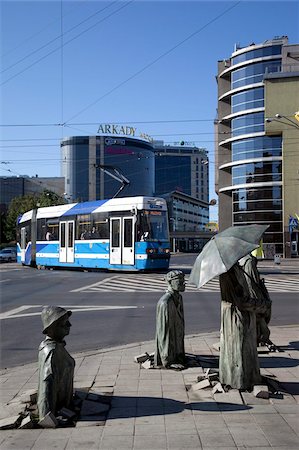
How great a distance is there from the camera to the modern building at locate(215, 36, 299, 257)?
5526cm

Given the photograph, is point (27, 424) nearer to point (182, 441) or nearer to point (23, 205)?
point (182, 441)

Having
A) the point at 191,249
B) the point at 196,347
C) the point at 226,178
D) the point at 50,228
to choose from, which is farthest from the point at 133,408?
the point at 191,249

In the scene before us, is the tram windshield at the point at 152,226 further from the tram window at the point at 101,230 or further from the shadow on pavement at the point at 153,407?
the shadow on pavement at the point at 153,407

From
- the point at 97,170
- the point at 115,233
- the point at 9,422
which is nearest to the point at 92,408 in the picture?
the point at 9,422

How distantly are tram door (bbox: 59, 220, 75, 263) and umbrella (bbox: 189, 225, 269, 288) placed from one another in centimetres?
2349

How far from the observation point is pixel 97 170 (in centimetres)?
11825

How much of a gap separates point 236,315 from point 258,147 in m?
56.4

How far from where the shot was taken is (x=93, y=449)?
4613 mm

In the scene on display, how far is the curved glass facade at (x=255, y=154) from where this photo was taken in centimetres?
5900

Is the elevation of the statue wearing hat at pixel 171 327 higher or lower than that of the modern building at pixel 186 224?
lower

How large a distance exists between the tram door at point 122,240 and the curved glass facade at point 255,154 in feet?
113

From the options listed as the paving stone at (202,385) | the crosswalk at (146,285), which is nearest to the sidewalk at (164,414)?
the paving stone at (202,385)

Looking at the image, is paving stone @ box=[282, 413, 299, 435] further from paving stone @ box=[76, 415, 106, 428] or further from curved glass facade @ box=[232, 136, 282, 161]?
curved glass facade @ box=[232, 136, 282, 161]

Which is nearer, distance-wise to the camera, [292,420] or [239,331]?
[292,420]
